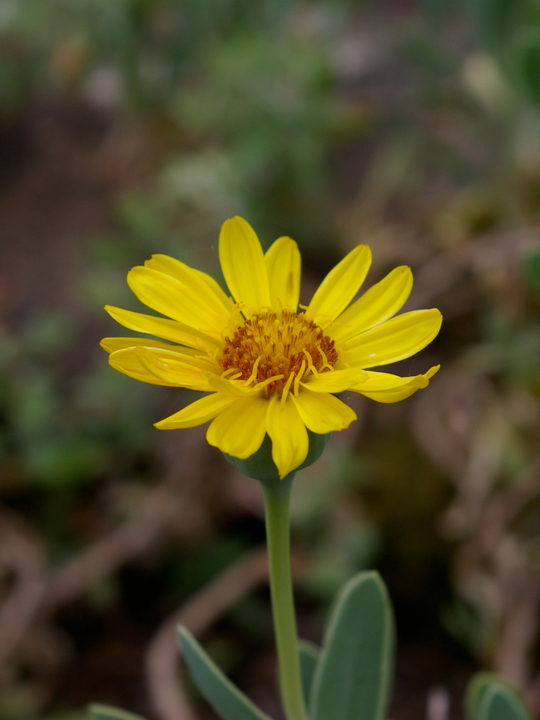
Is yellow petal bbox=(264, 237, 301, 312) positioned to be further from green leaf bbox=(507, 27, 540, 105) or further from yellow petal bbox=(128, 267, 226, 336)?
green leaf bbox=(507, 27, 540, 105)

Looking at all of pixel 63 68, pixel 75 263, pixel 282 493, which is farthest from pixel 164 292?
pixel 63 68

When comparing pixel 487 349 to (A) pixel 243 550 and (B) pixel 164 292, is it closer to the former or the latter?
(A) pixel 243 550

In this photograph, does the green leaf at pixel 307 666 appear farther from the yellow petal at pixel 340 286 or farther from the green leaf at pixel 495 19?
the green leaf at pixel 495 19

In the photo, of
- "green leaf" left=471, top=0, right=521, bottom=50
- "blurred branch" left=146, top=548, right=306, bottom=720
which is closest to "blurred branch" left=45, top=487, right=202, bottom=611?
"blurred branch" left=146, top=548, right=306, bottom=720

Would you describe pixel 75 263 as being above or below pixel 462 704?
above

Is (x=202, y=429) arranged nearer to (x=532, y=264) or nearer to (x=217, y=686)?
(x=532, y=264)

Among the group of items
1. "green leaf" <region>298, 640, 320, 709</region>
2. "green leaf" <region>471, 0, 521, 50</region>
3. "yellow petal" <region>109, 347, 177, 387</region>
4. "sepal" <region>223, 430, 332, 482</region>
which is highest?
"green leaf" <region>471, 0, 521, 50</region>

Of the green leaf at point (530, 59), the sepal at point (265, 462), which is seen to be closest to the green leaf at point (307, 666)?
the sepal at point (265, 462)

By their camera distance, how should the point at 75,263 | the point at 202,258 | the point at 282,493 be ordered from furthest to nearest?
1. the point at 75,263
2. the point at 202,258
3. the point at 282,493
